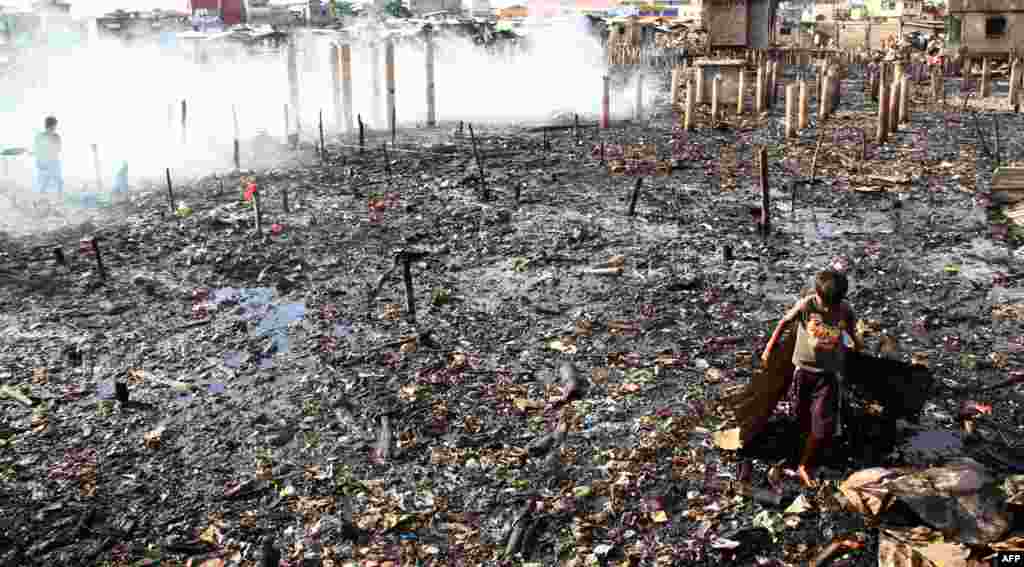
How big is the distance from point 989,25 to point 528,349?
29802 millimetres

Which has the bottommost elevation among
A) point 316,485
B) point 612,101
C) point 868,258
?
point 316,485

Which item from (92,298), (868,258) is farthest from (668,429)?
(92,298)

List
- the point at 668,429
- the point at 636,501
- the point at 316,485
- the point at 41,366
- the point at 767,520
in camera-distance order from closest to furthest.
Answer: the point at 767,520 → the point at 636,501 → the point at 316,485 → the point at 668,429 → the point at 41,366

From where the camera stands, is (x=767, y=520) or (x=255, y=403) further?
(x=255, y=403)

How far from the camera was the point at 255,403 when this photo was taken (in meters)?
7.23

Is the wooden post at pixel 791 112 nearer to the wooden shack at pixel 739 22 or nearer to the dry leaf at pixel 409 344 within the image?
the wooden shack at pixel 739 22

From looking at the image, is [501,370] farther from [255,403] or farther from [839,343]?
[839,343]

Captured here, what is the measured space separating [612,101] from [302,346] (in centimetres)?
2188

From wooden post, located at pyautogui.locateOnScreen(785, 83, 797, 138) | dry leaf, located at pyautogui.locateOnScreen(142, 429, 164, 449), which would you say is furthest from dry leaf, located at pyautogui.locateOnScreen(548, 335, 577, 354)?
wooden post, located at pyautogui.locateOnScreen(785, 83, 797, 138)

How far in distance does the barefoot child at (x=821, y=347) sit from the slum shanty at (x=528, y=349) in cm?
2

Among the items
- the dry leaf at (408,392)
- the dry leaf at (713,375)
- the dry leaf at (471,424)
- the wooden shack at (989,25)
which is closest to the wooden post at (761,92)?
the wooden shack at (989,25)

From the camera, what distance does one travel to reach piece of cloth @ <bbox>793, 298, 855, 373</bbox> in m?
5.09

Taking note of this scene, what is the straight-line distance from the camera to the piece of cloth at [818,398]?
516 centimetres

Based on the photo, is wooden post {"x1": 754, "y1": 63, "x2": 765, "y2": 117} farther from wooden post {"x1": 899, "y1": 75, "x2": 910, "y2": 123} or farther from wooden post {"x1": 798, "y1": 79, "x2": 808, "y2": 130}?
wooden post {"x1": 899, "y1": 75, "x2": 910, "y2": 123}
